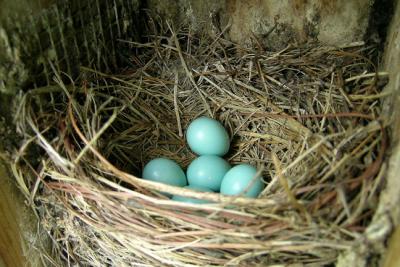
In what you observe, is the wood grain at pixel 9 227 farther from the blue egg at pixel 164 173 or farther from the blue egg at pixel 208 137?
the blue egg at pixel 208 137

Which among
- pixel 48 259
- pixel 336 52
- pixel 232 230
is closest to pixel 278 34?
pixel 336 52

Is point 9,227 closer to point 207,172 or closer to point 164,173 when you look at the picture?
point 164,173

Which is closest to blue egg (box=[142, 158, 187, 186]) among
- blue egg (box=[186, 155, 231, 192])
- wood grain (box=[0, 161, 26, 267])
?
blue egg (box=[186, 155, 231, 192])

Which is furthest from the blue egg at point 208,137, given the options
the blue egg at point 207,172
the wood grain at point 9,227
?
the wood grain at point 9,227

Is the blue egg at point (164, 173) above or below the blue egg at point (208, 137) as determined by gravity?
below

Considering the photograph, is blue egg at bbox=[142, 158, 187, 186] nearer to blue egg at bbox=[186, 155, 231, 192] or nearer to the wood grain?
blue egg at bbox=[186, 155, 231, 192]

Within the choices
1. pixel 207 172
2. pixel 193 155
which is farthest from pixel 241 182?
pixel 193 155
